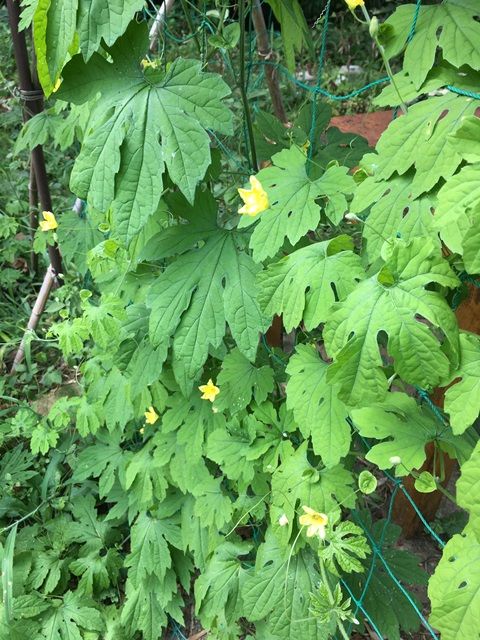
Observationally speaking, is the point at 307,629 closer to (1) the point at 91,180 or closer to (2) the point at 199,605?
(2) the point at 199,605

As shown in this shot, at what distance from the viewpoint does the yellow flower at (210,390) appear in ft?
5.69

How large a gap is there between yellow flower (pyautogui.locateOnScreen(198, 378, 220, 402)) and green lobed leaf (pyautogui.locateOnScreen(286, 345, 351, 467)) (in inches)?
17.2

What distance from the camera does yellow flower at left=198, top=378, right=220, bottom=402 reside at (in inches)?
68.3

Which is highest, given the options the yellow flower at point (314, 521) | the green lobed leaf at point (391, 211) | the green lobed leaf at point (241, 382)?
the green lobed leaf at point (391, 211)

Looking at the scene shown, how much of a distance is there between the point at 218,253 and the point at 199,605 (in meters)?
1.23

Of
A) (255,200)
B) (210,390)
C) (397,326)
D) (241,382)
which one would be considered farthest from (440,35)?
(210,390)

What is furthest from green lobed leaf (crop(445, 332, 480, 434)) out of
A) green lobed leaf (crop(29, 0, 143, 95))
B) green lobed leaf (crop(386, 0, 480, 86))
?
green lobed leaf (crop(29, 0, 143, 95))

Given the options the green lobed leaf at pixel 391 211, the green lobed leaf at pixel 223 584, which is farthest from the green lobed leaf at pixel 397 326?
the green lobed leaf at pixel 223 584

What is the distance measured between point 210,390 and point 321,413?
0.51 meters

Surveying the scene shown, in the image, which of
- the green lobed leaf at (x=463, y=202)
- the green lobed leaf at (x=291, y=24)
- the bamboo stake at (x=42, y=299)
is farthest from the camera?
the bamboo stake at (x=42, y=299)

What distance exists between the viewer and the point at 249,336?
1411 millimetres

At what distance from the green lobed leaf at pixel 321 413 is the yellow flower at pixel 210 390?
0.44 m

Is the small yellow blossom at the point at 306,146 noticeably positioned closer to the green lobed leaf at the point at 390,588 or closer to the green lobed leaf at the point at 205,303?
the green lobed leaf at the point at 205,303

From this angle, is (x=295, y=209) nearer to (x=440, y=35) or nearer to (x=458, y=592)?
(x=440, y=35)
